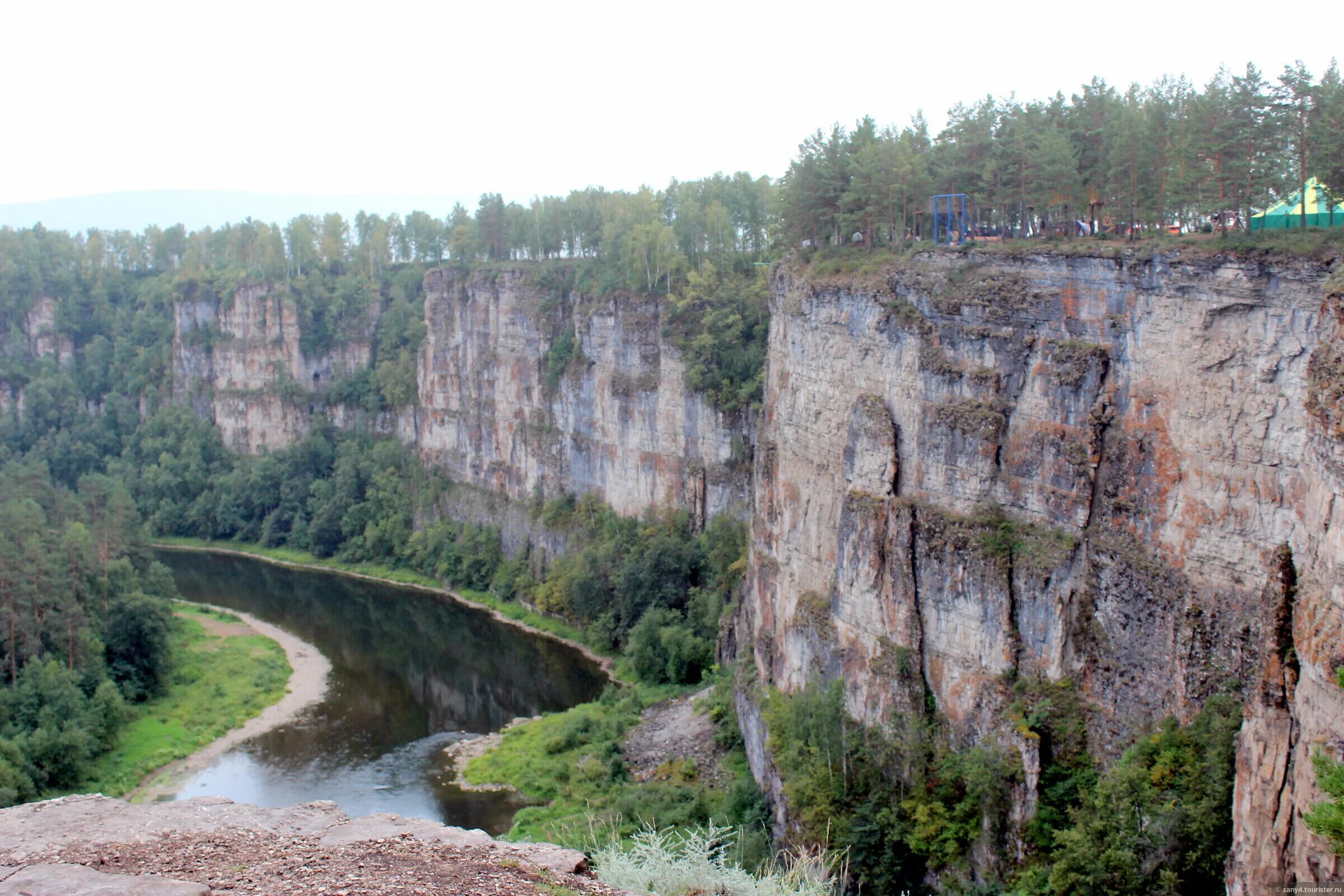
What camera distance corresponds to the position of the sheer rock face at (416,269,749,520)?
54.3m

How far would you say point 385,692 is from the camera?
4972cm

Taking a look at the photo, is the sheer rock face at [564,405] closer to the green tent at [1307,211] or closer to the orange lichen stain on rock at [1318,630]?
the green tent at [1307,211]

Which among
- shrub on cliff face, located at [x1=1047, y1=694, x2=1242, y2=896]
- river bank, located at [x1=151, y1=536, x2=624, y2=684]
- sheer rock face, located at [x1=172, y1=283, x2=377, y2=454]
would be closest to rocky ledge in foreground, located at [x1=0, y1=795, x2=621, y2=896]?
shrub on cliff face, located at [x1=1047, y1=694, x2=1242, y2=896]

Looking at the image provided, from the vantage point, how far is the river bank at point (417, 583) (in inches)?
2122

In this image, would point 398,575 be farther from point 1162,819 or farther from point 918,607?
point 1162,819

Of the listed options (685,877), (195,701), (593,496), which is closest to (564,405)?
(593,496)

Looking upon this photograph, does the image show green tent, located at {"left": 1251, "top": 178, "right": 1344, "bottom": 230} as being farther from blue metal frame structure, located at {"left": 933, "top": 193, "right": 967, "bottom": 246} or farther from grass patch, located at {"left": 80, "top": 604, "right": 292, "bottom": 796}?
grass patch, located at {"left": 80, "top": 604, "right": 292, "bottom": 796}

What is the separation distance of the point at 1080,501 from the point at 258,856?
58.5 ft

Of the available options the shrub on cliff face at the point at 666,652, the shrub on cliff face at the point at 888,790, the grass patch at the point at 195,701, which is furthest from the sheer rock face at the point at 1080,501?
the grass patch at the point at 195,701

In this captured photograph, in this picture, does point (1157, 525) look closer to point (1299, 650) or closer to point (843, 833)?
point (1299, 650)

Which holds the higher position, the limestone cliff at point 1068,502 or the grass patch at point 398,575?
the limestone cliff at point 1068,502

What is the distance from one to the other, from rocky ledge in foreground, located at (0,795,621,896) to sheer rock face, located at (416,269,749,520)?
36970mm

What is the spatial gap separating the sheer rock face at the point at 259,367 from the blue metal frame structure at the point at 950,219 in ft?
182

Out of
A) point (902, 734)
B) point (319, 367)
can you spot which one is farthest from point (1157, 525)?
point (319, 367)
